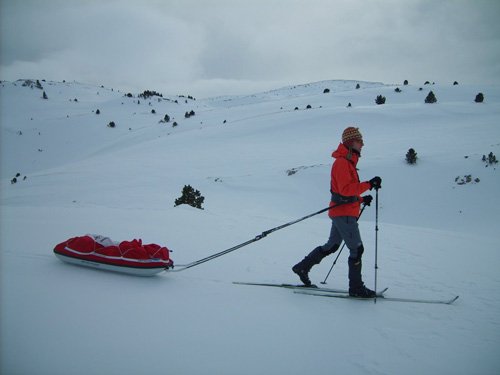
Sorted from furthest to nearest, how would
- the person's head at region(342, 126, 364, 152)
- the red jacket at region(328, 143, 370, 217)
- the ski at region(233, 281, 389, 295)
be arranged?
1. the ski at region(233, 281, 389, 295)
2. the person's head at region(342, 126, 364, 152)
3. the red jacket at region(328, 143, 370, 217)

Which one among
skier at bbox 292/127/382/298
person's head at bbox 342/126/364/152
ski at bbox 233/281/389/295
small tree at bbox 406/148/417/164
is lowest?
ski at bbox 233/281/389/295

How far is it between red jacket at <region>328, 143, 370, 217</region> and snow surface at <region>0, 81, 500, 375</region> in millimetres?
1180

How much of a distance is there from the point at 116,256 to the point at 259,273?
84.1 inches

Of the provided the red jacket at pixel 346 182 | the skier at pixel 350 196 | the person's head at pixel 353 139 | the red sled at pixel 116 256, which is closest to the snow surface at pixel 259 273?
the red sled at pixel 116 256

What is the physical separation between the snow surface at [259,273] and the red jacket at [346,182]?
118 centimetres

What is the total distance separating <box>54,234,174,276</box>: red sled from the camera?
414 centimetres

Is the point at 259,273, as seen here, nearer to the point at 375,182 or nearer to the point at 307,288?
the point at 307,288

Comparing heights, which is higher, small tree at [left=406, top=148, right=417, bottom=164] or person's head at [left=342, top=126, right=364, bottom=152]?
small tree at [left=406, top=148, right=417, bottom=164]

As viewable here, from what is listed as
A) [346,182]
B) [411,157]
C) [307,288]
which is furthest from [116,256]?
[411,157]

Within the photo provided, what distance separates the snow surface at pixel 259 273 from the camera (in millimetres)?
2756

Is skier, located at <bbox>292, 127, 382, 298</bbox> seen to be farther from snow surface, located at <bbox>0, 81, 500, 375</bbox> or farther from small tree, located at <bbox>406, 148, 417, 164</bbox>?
small tree, located at <bbox>406, 148, 417, 164</bbox>

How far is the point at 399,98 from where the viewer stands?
96.9ft

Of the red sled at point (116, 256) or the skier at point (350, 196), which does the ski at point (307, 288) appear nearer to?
the skier at point (350, 196)

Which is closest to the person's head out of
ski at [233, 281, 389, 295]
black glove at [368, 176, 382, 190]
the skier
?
the skier
